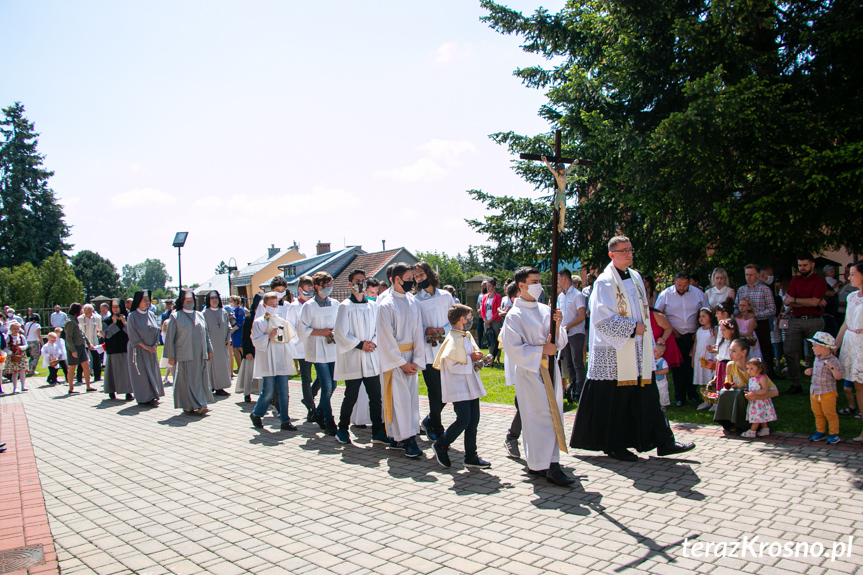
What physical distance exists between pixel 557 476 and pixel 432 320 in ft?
8.47

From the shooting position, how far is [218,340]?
1188 centimetres

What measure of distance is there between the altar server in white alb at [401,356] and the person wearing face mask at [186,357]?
15.9 ft

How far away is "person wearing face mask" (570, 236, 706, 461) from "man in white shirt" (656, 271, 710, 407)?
9.30 feet

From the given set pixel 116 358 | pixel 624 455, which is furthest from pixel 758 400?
pixel 116 358

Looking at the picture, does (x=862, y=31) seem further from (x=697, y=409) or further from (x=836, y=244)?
(x=697, y=409)

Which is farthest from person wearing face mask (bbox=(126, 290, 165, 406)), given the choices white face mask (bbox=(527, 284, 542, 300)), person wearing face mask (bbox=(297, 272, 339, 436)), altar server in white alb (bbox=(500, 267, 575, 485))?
white face mask (bbox=(527, 284, 542, 300))

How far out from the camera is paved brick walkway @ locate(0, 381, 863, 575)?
3951 mm

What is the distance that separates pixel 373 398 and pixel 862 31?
9.48m

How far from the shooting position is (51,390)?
49.4ft

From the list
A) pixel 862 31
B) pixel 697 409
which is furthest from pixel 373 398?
pixel 862 31

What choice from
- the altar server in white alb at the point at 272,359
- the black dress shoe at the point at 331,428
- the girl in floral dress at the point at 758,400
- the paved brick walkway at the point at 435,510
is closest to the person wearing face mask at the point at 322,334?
the black dress shoe at the point at 331,428

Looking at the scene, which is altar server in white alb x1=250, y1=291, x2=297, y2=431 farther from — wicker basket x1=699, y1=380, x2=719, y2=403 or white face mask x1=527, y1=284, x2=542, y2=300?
wicker basket x1=699, y1=380, x2=719, y2=403

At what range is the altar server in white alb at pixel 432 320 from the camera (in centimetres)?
714

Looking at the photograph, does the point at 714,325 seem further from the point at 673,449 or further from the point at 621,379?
the point at 621,379
